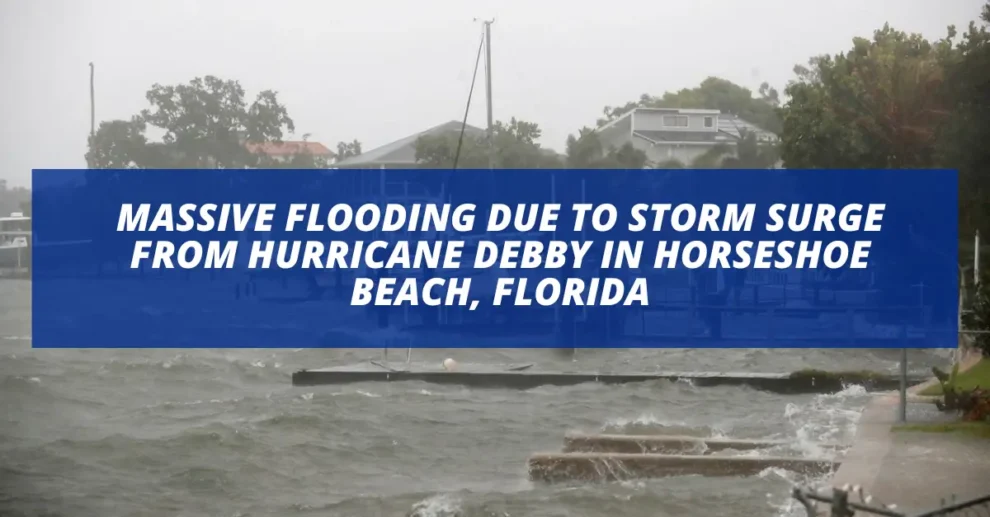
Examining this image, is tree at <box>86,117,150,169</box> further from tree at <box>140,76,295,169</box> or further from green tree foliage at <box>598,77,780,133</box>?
green tree foliage at <box>598,77,780,133</box>

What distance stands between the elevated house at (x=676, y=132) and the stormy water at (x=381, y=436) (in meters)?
3.31

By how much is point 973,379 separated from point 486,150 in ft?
35.0

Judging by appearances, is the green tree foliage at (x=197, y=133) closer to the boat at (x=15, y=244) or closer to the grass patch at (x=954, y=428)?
the boat at (x=15, y=244)

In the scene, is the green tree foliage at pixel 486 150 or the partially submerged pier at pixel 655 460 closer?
the partially submerged pier at pixel 655 460

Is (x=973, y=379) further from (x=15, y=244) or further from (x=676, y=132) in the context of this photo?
(x=15, y=244)

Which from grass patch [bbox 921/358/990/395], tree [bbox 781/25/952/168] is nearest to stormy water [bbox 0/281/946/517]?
grass patch [bbox 921/358/990/395]

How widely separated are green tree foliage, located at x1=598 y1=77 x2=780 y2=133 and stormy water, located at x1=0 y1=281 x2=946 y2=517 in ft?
12.9

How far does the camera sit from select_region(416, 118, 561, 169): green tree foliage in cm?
1789

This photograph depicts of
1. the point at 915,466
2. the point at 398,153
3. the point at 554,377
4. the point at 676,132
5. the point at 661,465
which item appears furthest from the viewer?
the point at 398,153

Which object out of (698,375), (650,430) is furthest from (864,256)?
(650,430)

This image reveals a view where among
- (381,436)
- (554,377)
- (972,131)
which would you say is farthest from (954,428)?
(554,377)

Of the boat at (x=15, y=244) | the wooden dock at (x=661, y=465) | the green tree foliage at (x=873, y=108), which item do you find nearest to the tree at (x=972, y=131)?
the green tree foliage at (x=873, y=108)

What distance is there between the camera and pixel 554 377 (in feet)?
56.5

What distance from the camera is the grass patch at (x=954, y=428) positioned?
812 cm
